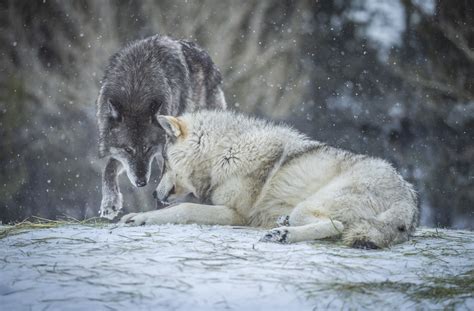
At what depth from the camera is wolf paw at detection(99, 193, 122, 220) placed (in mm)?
5727

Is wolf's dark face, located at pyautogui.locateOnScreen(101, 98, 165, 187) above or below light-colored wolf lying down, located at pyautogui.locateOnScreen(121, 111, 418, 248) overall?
above

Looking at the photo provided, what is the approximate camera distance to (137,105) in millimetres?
5719

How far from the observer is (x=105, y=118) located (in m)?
5.82

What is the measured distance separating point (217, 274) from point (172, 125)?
2086mm

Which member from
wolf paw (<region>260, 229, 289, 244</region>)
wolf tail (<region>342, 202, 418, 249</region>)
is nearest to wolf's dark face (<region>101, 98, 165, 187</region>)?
wolf paw (<region>260, 229, 289, 244</region>)

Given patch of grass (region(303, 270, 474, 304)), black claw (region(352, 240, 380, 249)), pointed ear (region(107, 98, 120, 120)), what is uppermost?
pointed ear (region(107, 98, 120, 120))

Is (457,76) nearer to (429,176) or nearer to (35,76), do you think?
(429,176)

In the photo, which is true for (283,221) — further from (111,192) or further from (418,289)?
(111,192)

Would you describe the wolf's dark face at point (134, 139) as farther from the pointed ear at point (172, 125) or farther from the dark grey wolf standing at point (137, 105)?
the pointed ear at point (172, 125)

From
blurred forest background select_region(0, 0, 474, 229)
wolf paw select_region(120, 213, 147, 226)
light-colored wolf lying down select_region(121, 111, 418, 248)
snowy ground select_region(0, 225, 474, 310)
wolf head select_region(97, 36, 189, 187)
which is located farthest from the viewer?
blurred forest background select_region(0, 0, 474, 229)

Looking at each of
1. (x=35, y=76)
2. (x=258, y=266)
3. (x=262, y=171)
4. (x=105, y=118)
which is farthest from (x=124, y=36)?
(x=258, y=266)

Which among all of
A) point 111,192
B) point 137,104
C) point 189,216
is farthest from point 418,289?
point 111,192

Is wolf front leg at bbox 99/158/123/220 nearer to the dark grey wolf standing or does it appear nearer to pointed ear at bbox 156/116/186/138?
the dark grey wolf standing

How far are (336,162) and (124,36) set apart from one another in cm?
646
